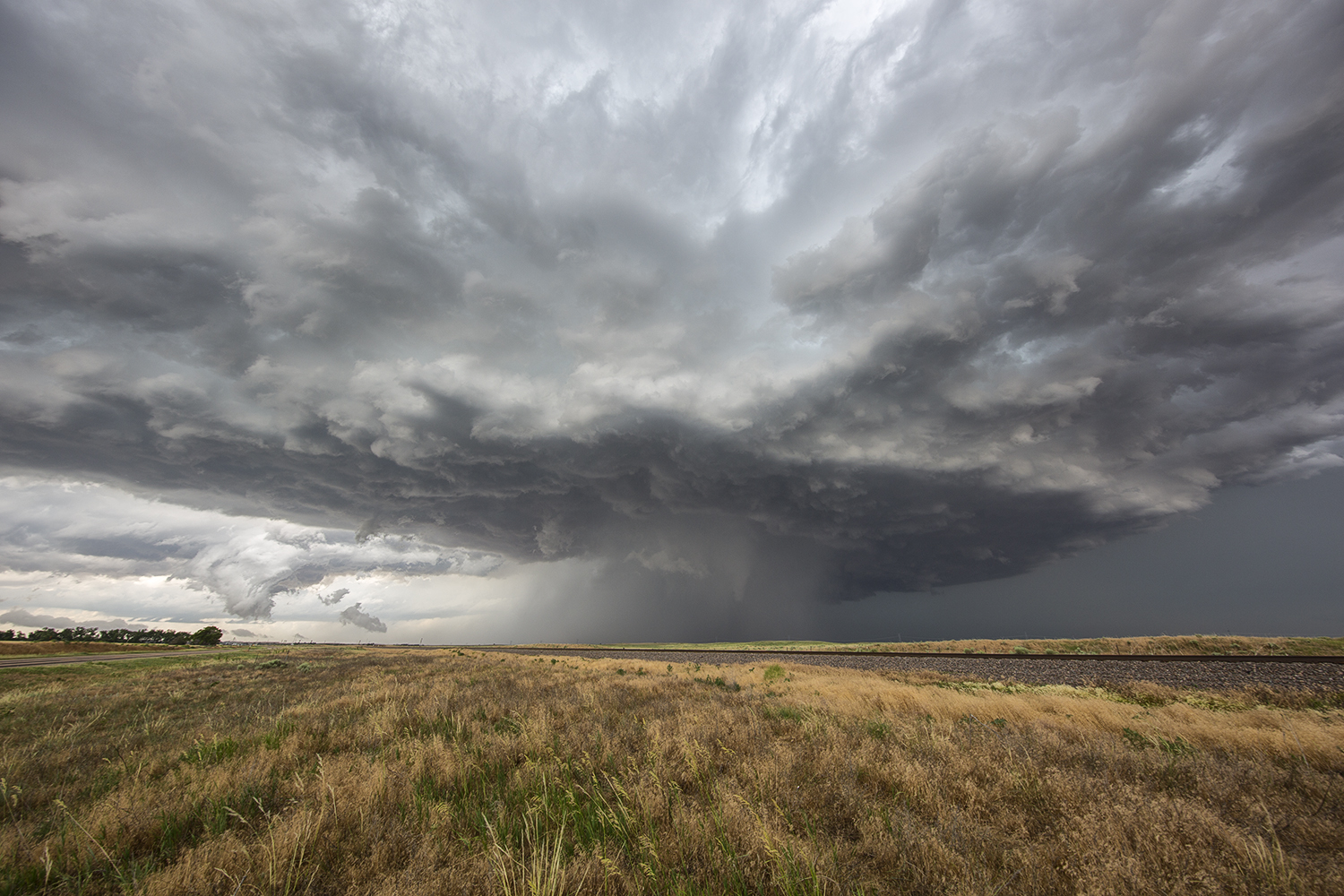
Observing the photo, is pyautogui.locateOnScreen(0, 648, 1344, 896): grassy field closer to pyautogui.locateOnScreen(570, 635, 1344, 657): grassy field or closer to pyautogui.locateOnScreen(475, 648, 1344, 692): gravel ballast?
pyautogui.locateOnScreen(475, 648, 1344, 692): gravel ballast

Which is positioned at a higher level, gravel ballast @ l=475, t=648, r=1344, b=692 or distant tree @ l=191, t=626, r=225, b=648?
gravel ballast @ l=475, t=648, r=1344, b=692

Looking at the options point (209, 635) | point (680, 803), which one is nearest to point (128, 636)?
point (209, 635)

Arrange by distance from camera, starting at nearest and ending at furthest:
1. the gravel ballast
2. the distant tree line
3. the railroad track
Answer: the gravel ballast, the railroad track, the distant tree line

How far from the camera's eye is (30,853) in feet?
13.8

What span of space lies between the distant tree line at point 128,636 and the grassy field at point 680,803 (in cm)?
11961

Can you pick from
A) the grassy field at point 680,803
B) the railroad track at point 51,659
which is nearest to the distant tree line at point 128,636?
the railroad track at point 51,659

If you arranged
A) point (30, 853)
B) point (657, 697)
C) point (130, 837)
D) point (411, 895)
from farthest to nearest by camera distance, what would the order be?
point (657, 697) → point (130, 837) → point (30, 853) → point (411, 895)

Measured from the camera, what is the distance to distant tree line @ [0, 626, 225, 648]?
265 feet

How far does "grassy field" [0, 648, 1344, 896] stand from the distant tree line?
11961cm

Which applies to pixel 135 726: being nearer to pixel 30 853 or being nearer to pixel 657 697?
pixel 30 853

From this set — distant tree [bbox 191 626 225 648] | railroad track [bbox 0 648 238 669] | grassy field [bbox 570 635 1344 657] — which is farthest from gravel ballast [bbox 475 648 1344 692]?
distant tree [bbox 191 626 225 648]

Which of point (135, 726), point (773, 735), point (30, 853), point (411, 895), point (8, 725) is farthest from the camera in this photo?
point (8, 725)

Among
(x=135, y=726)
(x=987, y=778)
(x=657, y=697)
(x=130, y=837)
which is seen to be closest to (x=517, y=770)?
(x=130, y=837)

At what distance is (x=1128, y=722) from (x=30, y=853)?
1556 cm
